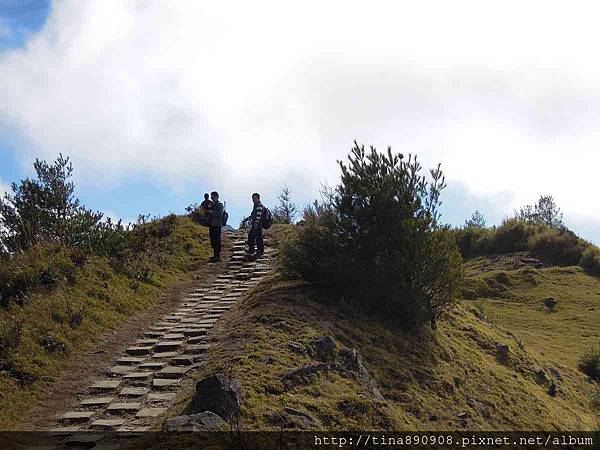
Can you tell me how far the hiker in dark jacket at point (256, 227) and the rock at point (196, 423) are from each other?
11125 millimetres

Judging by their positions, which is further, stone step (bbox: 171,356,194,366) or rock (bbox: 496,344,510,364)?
rock (bbox: 496,344,510,364)

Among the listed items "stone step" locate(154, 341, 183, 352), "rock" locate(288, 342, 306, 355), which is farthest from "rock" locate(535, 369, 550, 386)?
"stone step" locate(154, 341, 183, 352)

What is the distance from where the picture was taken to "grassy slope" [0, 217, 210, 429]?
848cm

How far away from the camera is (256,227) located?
17.8m

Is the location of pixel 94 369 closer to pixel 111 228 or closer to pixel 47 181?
pixel 111 228

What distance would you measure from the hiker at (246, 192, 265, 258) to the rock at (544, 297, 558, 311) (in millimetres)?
10407

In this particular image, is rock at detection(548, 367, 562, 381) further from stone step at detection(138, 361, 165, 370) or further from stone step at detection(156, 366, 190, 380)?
stone step at detection(138, 361, 165, 370)

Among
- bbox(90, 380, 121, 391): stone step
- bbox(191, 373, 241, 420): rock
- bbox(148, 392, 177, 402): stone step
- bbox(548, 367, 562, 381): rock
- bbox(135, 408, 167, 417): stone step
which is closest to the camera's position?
bbox(191, 373, 241, 420): rock

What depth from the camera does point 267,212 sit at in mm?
17266

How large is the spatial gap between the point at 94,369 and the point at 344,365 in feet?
13.2

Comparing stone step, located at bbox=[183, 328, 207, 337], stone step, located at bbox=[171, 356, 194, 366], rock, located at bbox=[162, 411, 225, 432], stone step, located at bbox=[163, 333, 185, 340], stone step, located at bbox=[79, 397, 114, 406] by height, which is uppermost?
stone step, located at bbox=[183, 328, 207, 337]

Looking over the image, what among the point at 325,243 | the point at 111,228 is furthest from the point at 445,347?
the point at 111,228

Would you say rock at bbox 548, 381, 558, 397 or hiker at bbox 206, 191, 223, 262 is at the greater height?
hiker at bbox 206, 191, 223, 262

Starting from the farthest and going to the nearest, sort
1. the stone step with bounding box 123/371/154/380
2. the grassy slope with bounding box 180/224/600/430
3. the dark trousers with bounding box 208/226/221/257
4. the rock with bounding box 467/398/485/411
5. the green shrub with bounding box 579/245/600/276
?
the green shrub with bounding box 579/245/600/276, the dark trousers with bounding box 208/226/221/257, the rock with bounding box 467/398/485/411, the stone step with bounding box 123/371/154/380, the grassy slope with bounding box 180/224/600/430
